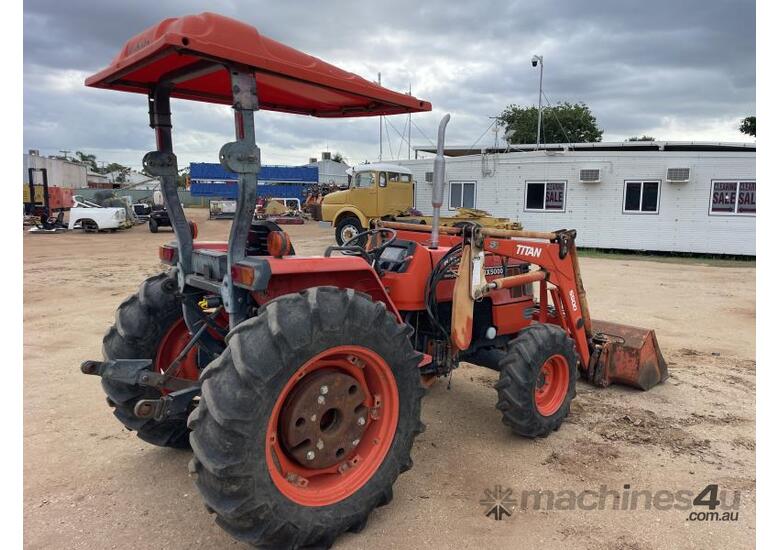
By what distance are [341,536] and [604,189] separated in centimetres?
1585

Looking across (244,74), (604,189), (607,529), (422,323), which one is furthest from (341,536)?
(604,189)

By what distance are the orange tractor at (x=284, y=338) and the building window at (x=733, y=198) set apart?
547 inches

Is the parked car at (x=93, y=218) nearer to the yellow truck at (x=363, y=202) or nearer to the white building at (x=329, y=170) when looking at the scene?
the yellow truck at (x=363, y=202)

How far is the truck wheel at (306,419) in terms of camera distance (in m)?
2.28

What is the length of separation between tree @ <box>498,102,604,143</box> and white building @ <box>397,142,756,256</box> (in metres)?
17.1

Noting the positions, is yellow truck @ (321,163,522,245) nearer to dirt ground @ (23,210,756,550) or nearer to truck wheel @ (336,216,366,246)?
truck wheel @ (336,216,366,246)

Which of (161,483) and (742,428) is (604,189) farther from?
(161,483)

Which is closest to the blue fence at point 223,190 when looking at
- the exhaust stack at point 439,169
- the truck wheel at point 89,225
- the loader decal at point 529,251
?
the truck wheel at point 89,225

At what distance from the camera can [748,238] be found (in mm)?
15133

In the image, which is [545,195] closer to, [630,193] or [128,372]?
[630,193]

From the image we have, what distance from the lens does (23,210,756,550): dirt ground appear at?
2.77 m

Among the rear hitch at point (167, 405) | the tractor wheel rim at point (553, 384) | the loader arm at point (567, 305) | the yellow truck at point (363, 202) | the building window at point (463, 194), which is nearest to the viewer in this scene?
the rear hitch at point (167, 405)

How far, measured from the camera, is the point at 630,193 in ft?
53.0

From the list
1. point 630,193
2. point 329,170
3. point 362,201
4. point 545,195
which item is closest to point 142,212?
point 362,201
